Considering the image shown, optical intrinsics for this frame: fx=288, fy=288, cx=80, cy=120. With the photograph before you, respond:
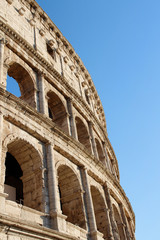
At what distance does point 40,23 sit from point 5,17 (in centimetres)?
363

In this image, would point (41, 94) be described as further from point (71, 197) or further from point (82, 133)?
point (82, 133)

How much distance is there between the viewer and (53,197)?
965cm

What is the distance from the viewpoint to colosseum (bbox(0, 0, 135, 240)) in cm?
915

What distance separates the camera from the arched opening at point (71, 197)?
11344 millimetres

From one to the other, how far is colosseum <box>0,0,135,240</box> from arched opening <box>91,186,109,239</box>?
43 mm

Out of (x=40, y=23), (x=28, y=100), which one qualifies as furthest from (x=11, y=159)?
(x=40, y=23)

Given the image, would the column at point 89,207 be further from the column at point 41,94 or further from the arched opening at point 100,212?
the column at point 41,94

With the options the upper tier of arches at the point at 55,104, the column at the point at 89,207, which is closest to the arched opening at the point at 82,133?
the upper tier of arches at the point at 55,104

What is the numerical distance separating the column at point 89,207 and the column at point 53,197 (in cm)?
197

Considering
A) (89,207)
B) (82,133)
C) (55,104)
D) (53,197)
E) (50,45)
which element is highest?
(50,45)

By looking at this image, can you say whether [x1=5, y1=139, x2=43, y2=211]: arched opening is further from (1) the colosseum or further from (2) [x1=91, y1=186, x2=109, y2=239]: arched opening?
(2) [x1=91, y1=186, x2=109, y2=239]: arched opening

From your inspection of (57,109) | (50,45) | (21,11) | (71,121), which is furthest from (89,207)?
(21,11)

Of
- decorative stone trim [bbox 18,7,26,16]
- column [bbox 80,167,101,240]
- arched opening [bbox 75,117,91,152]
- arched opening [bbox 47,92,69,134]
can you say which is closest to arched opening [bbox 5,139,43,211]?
column [bbox 80,167,101,240]

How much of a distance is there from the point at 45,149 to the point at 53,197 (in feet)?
6.43
